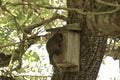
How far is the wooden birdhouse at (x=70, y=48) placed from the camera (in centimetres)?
239

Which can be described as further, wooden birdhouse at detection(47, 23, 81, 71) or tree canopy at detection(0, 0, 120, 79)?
wooden birdhouse at detection(47, 23, 81, 71)

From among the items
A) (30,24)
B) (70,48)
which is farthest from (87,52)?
(30,24)

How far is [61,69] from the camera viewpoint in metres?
2.49

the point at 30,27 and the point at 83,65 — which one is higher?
the point at 30,27

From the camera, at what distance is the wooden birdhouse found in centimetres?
239

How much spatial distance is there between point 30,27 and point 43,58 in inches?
57.3

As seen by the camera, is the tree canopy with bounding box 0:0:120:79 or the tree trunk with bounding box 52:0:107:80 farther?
the tree trunk with bounding box 52:0:107:80

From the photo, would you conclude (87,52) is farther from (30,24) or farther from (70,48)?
(30,24)

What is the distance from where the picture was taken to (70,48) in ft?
7.93

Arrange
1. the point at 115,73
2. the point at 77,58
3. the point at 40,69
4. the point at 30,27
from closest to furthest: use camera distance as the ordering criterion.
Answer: the point at 77,58, the point at 30,27, the point at 40,69, the point at 115,73

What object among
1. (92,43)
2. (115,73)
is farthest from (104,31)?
(115,73)

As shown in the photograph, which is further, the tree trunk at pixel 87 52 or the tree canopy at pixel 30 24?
the tree trunk at pixel 87 52

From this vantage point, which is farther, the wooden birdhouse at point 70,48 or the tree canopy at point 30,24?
the wooden birdhouse at point 70,48

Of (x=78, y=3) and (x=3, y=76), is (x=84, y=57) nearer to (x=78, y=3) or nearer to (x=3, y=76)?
(x=78, y=3)
